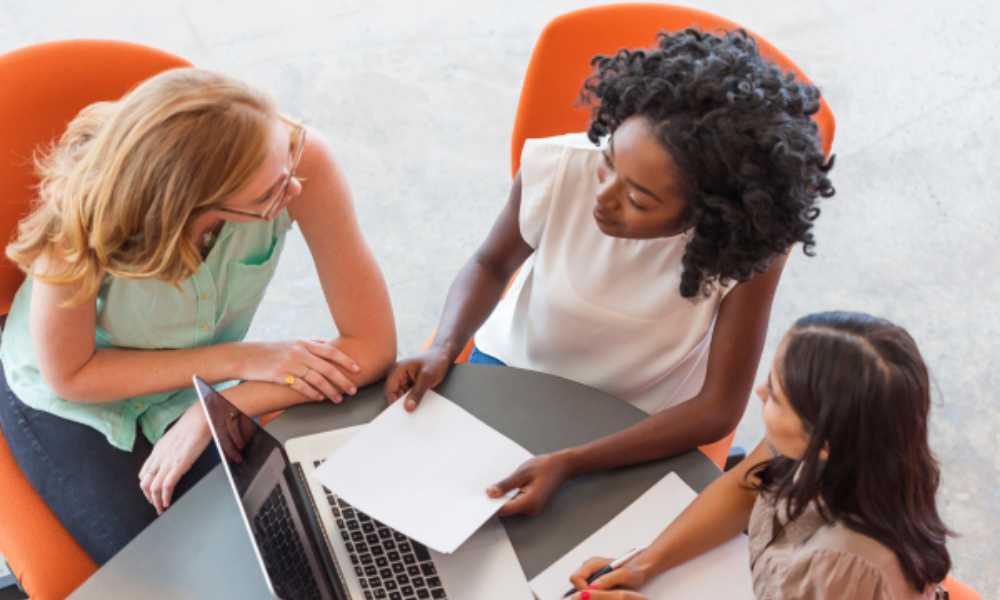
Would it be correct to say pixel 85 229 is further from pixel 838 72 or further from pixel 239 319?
pixel 838 72

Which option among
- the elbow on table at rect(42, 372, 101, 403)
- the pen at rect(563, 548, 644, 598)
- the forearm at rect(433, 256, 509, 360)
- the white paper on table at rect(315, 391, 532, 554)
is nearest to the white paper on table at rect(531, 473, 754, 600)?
the pen at rect(563, 548, 644, 598)

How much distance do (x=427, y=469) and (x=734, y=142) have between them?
2.03ft

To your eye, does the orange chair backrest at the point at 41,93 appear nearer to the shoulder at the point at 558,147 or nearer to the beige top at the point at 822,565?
the shoulder at the point at 558,147

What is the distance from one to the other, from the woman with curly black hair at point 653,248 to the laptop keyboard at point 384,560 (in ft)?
0.48

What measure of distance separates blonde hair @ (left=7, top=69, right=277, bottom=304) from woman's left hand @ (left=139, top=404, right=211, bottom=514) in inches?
10.7

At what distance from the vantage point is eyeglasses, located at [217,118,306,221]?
5.19 ft

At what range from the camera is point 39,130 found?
5.98 ft

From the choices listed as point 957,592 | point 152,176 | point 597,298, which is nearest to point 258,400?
point 152,176

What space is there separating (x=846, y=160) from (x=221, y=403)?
7.45ft

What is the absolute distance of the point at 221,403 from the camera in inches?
56.2

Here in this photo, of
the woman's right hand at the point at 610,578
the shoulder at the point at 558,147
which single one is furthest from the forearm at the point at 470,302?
the woman's right hand at the point at 610,578

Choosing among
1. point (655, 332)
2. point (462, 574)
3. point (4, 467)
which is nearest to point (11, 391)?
point (4, 467)

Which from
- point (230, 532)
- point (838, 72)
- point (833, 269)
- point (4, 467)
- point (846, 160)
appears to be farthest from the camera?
point (838, 72)

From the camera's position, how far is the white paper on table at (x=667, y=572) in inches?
60.6
